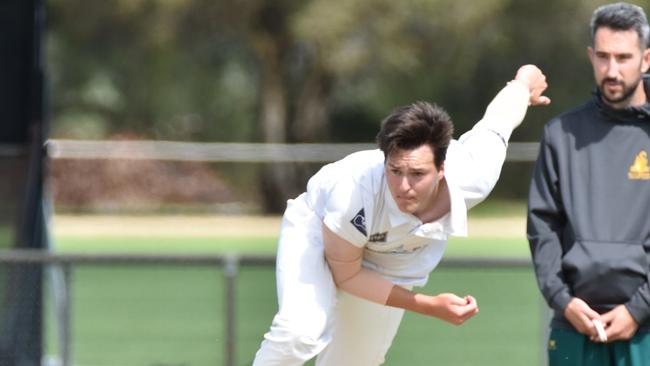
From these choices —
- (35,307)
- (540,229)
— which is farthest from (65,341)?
(540,229)

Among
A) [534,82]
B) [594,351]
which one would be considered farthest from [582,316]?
[534,82]

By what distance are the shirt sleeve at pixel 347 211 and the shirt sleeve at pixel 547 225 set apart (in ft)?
2.14

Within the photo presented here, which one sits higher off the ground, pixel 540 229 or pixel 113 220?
pixel 540 229

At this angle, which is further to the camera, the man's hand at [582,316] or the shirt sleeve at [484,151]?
the shirt sleeve at [484,151]

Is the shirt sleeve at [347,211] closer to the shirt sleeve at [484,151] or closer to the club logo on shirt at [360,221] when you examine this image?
the club logo on shirt at [360,221]

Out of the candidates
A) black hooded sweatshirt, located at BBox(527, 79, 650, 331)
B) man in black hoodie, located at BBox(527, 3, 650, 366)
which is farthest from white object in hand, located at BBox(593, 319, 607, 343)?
black hooded sweatshirt, located at BBox(527, 79, 650, 331)

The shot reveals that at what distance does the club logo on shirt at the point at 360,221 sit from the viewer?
4.96 m

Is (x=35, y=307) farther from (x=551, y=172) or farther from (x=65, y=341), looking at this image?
(x=551, y=172)

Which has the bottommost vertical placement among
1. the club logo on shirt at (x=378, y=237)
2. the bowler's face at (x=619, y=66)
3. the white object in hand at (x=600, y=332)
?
the white object in hand at (x=600, y=332)

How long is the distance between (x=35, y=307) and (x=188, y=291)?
15.9 feet

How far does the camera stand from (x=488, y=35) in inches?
1254

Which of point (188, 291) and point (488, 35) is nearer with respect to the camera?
point (188, 291)

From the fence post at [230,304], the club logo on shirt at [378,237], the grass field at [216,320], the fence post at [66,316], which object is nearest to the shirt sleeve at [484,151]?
the club logo on shirt at [378,237]

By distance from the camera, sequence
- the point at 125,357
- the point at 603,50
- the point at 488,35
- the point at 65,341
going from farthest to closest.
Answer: the point at 488,35
the point at 125,357
the point at 65,341
the point at 603,50
